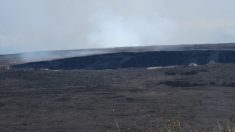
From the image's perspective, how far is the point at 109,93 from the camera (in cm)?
2408

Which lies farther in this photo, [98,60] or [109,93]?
[98,60]

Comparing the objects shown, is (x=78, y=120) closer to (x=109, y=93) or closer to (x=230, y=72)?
(x=109, y=93)

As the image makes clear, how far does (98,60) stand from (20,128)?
103ft

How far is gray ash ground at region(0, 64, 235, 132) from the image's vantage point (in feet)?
53.8

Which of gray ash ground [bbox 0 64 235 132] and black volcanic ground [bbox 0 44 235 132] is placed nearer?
black volcanic ground [bbox 0 44 235 132]

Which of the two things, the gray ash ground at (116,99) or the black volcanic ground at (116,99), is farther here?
the gray ash ground at (116,99)

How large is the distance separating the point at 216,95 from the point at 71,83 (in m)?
9.93

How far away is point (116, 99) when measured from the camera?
863 inches

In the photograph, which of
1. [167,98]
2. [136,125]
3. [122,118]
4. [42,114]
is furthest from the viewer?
[167,98]

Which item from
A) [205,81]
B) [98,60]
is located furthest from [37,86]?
[98,60]

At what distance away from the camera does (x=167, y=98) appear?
71.2 ft

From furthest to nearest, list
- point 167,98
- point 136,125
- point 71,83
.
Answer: point 71,83 < point 167,98 < point 136,125

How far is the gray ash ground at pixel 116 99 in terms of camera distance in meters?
16.4

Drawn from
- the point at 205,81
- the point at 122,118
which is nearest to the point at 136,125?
the point at 122,118
